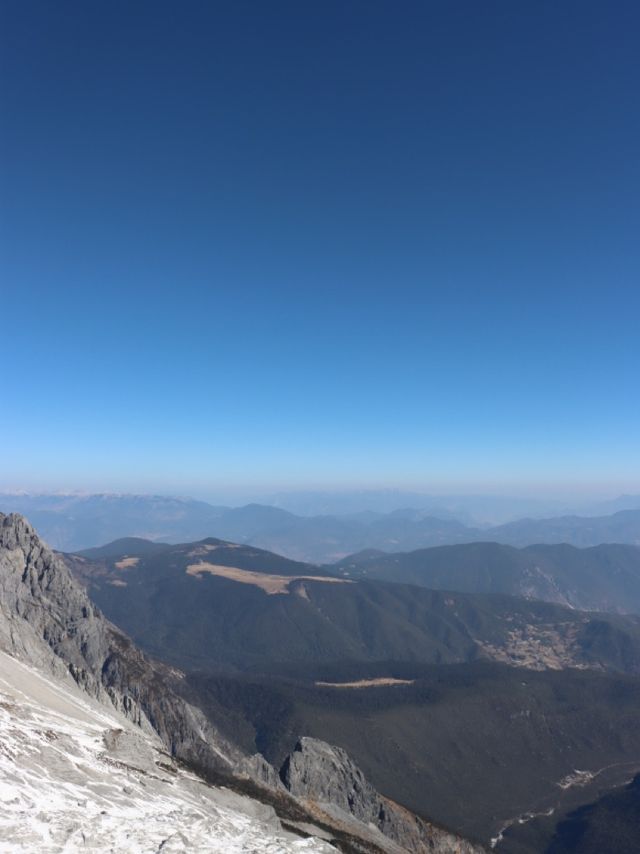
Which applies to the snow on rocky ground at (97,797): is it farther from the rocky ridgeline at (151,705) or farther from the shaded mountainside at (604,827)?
the shaded mountainside at (604,827)

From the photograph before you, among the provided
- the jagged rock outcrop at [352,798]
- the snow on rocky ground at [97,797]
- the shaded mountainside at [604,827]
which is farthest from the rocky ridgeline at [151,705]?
the shaded mountainside at [604,827]

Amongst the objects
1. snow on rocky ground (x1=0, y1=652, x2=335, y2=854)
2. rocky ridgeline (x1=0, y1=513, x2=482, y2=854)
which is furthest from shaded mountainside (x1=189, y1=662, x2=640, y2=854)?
snow on rocky ground (x1=0, y1=652, x2=335, y2=854)

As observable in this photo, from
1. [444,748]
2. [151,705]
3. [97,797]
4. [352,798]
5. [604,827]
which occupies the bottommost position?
[444,748]

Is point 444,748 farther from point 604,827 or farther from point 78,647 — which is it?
point 78,647

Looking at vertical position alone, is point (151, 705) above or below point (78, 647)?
below

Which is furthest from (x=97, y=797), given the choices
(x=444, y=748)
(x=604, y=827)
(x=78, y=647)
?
(x=444, y=748)

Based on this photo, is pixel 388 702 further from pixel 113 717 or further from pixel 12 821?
pixel 12 821
